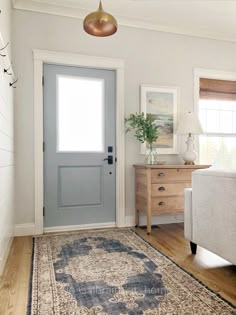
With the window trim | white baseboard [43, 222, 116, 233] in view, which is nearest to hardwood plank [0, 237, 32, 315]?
white baseboard [43, 222, 116, 233]

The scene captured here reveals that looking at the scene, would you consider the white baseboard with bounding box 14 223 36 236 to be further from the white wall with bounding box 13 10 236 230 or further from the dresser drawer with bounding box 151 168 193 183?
the dresser drawer with bounding box 151 168 193 183

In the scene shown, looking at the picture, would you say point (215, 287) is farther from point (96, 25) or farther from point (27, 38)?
point (27, 38)

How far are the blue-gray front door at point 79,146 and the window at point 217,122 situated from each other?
4.90 feet

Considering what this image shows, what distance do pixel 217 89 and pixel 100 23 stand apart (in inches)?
101

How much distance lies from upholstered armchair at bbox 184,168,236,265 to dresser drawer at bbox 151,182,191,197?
0.75 m

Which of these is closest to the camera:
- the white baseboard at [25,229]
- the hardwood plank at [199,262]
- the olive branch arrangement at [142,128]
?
the hardwood plank at [199,262]

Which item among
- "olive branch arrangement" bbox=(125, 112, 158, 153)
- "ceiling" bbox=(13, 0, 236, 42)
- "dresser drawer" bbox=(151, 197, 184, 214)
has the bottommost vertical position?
"dresser drawer" bbox=(151, 197, 184, 214)

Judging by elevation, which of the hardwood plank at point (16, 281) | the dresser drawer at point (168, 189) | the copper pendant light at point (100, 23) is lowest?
the hardwood plank at point (16, 281)

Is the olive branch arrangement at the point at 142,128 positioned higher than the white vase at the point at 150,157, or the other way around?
the olive branch arrangement at the point at 142,128

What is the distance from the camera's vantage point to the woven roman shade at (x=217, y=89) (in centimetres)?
417

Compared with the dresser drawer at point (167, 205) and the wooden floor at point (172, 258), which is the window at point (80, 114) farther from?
the wooden floor at point (172, 258)

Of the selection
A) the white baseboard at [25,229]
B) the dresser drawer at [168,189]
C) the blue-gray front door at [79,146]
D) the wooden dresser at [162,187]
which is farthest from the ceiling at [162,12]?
the white baseboard at [25,229]

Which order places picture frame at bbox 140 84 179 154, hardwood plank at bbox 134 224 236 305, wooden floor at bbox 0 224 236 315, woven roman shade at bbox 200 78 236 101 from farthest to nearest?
woven roman shade at bbox 200 78 236 101 → picture frame at bbox 140 84 179 154 → hardwood plank at bbox 134 224 236 305 → wooden floor at bbox 0 224 236 315

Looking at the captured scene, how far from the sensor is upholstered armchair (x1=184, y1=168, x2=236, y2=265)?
2.02 m
